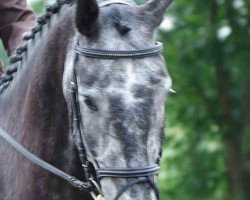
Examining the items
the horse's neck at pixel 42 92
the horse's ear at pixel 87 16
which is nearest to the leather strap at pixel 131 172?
the horse's neck at pixel 42 92

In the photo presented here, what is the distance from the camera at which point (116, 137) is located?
430 cm

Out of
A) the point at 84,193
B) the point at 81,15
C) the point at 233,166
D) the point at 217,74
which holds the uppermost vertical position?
the point at 81,15

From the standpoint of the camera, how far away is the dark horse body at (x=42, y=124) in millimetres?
4660

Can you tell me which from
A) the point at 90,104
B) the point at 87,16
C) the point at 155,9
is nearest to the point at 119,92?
the point at 90,104

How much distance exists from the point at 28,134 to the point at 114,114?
26.7 inches


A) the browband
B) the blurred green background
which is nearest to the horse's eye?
the browband

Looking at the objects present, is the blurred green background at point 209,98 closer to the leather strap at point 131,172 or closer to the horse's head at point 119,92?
the horse's head at point 119,92

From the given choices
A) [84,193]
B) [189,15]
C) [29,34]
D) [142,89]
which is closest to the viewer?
[142,89]

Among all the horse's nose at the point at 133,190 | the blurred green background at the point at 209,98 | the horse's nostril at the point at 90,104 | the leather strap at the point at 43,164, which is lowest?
the blurred green background at the point at 209,98

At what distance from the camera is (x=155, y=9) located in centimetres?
459

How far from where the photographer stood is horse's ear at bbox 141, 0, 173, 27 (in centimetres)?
456

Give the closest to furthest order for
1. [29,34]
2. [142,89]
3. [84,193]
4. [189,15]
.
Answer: [142,89] < [84,193] < [29,34] < [189,15]

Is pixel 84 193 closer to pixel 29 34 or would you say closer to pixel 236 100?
pixel 29 34

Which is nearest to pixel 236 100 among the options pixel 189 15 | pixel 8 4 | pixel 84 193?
pixel 189 15
